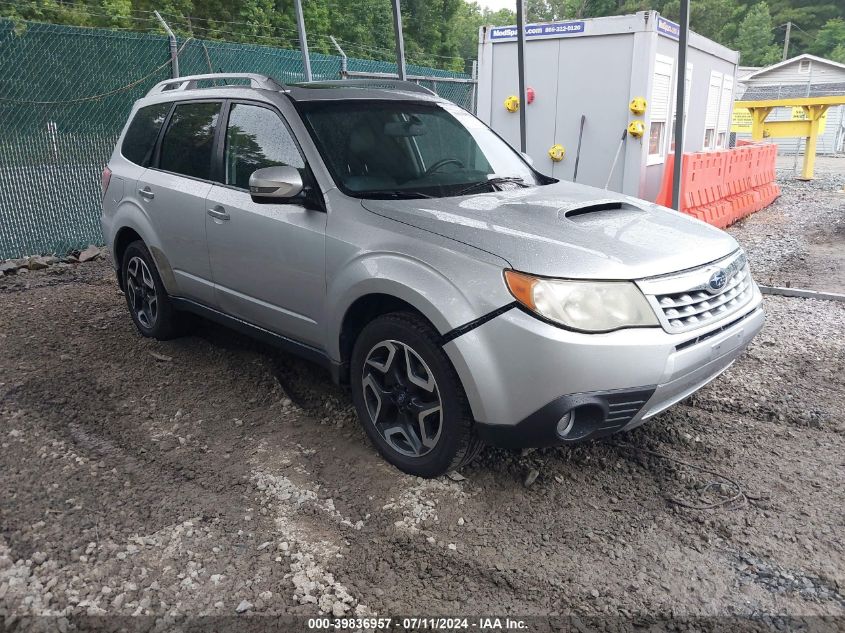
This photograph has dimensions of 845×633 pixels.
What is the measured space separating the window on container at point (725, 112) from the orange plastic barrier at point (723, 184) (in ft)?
4.18

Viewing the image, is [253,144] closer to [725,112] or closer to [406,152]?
[406,152]

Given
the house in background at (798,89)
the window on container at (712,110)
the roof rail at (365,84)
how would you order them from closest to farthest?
the roof rail at (365,84)
the window on container at (712,110)
the house in background at (798,89)

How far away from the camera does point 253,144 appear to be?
4078 millimetres

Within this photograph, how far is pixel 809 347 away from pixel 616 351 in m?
3.17

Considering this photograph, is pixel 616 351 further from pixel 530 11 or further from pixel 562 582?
pixel 530 11

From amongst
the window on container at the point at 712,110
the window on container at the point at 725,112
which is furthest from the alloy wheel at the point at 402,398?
the window on container at the point at 725,112

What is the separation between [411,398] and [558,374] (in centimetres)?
78

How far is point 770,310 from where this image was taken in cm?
609

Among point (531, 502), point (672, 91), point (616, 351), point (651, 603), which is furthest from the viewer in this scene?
point (672, 91)

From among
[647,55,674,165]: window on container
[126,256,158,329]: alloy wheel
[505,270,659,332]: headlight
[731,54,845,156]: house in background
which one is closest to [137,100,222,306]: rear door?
[126,256,158,329]: alloy wheel

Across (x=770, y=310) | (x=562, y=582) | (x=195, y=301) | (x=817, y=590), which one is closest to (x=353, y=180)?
(x=195, y=301)

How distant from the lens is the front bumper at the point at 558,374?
9.05 feet

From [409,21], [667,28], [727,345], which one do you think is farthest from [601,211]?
[409,21]

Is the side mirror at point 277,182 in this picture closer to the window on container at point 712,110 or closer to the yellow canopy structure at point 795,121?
the window on container at point 712,110
